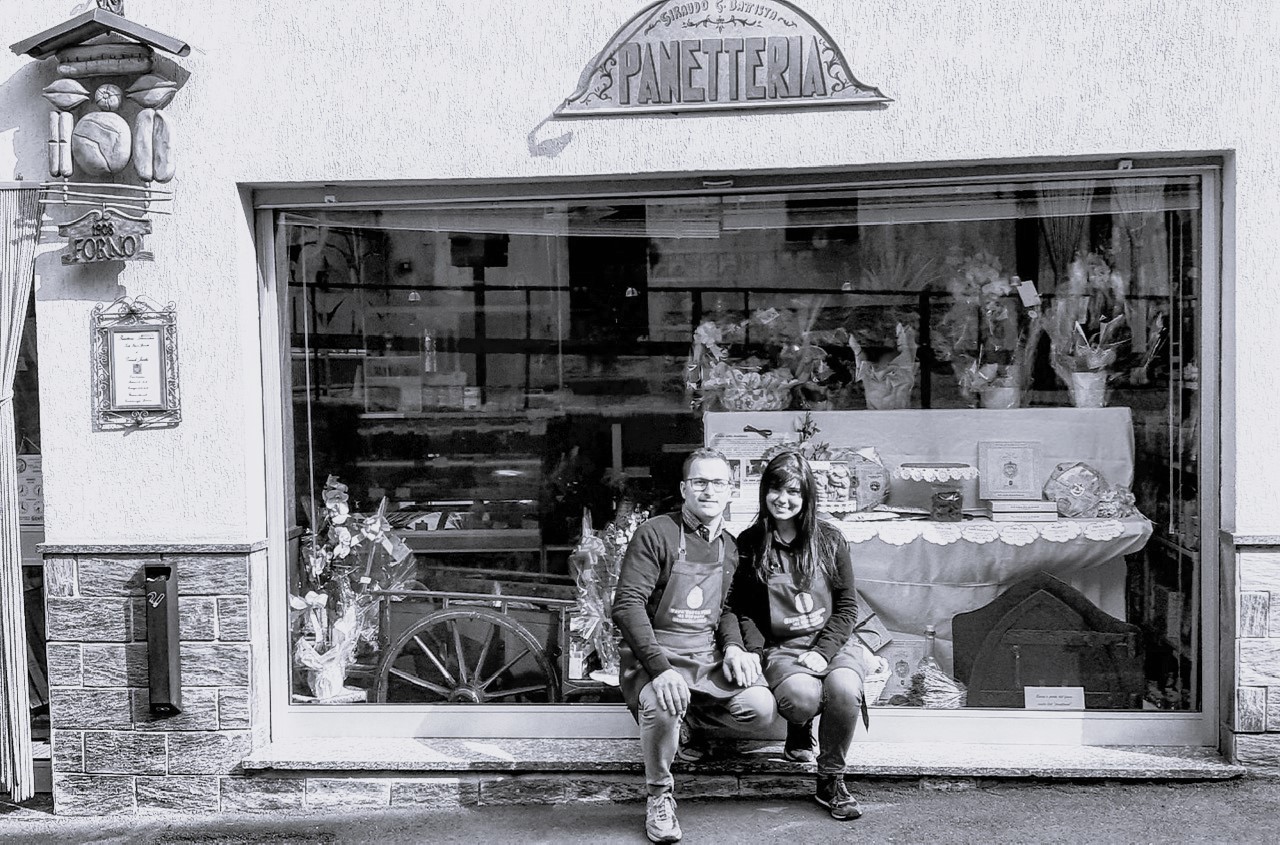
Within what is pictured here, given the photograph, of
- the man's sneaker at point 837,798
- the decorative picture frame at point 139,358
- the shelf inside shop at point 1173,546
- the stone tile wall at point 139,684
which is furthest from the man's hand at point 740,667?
the decorative picture frame at point 139,358

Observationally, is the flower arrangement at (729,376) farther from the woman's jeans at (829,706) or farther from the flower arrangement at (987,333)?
the woman's jeans at (829,706)

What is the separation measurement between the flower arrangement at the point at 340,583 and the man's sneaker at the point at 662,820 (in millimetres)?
1490

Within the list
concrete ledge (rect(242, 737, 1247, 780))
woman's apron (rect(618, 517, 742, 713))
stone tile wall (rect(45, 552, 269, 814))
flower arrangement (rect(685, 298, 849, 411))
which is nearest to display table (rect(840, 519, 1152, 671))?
concrete ledge (rect(242, 737, 1247, 780))

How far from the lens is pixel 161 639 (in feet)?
14.8

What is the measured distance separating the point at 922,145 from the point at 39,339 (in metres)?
3.45

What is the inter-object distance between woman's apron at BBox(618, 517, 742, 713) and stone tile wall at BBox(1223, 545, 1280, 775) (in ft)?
6.11

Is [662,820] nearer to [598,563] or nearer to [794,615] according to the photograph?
[794,615]

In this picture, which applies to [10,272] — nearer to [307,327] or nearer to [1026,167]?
[307,327]

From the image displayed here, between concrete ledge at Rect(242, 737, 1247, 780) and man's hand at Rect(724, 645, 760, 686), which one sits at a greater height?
man's hand at Rect(724, 645, 760, 686)

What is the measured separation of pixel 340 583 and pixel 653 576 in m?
1.55

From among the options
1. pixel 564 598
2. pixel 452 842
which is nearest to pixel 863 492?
pixel 564 598

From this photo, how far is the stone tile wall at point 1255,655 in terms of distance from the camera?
4.27 meters

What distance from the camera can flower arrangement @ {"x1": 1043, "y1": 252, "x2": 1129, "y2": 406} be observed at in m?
4.77

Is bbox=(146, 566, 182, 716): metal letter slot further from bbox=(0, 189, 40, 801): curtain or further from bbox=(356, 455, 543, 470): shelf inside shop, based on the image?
bbox=(356, 455, 543, 470): shelf inside shop
